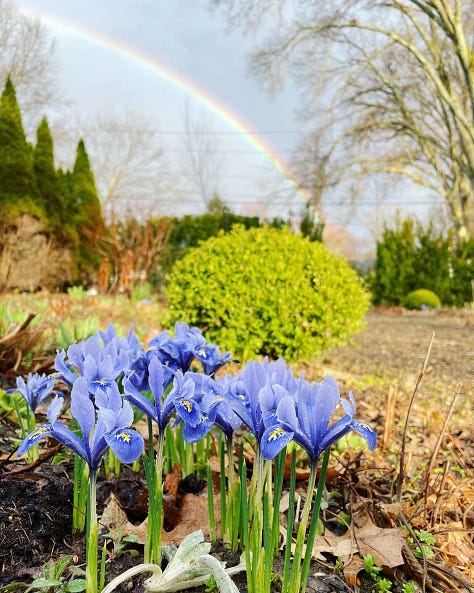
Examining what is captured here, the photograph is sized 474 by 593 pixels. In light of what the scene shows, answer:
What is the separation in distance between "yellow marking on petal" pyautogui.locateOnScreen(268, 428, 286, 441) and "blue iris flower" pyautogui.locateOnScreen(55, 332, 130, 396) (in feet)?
1.49

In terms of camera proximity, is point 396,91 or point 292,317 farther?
point 396,91

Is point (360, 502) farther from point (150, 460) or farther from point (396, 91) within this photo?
point (396, 91)

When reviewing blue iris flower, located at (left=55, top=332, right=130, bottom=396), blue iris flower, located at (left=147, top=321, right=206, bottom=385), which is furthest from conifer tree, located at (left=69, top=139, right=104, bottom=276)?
blue iris flower, located at (left=55, top=332, right=130, bottom=396)

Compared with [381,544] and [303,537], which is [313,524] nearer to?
[303,537]

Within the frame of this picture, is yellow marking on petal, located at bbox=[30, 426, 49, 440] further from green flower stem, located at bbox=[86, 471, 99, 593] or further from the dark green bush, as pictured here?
the dark green bush

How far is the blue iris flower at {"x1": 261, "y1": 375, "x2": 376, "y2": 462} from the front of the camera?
101cm

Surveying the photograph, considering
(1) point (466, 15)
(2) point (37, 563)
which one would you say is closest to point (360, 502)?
(2) point (37, 563)

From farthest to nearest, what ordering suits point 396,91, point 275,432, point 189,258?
point 396,91
point 189,258
point 275,432

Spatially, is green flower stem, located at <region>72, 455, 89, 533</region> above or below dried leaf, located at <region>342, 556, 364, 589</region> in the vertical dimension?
above

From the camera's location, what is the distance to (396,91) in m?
21.8

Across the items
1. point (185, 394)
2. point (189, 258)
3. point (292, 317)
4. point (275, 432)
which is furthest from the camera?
point (189, 258)

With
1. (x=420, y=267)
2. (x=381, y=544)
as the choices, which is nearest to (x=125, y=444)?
(x=381, y=544)

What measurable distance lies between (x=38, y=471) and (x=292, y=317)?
3.65 meters

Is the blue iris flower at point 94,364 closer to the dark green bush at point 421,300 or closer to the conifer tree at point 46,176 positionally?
the conifer tree at point 46,176
